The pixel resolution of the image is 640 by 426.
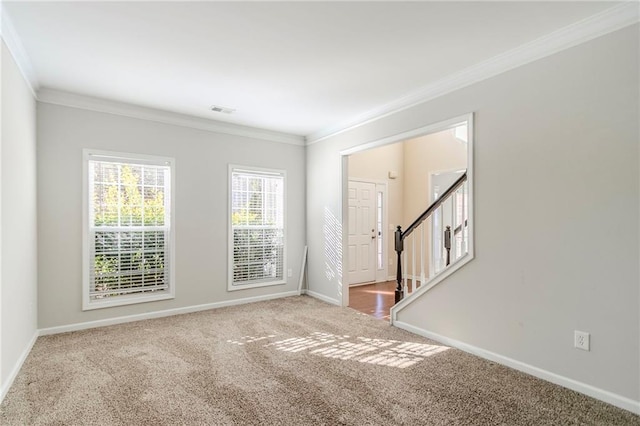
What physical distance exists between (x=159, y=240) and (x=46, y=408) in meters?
2.31

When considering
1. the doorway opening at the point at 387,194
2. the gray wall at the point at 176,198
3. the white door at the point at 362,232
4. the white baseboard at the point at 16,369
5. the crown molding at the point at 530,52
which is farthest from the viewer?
the white door at the point at 362,232

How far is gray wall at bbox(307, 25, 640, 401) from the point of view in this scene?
7.36 feet

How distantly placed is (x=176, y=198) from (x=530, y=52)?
4.05 metres

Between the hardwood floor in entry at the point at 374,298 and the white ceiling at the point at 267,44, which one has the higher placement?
the white ceiling at the point at 267,44

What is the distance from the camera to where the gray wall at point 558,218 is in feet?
7.36

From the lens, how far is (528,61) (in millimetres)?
2730

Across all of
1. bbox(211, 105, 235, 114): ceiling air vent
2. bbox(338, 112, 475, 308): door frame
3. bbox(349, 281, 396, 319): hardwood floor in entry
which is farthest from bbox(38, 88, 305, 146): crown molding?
bbox(349, 281, 396, 319): hardwood floor in entry

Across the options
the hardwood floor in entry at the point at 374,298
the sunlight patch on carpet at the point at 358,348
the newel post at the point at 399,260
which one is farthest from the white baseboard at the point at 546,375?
the hardwood floor in entry at the point at 374,298

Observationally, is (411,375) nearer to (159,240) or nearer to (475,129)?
(475,129)

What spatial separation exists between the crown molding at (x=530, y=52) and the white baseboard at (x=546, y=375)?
7.92ft

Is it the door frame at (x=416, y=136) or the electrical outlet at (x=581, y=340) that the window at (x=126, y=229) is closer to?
the door frame at (x=416, y=136)

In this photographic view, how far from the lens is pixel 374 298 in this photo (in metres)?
5.33

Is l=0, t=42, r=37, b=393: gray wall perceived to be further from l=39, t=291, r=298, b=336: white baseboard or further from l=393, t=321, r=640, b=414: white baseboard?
l=393, t=321, r=640, b=414: white baseboard

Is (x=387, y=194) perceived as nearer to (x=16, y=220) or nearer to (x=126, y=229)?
(x=126, y=229)
